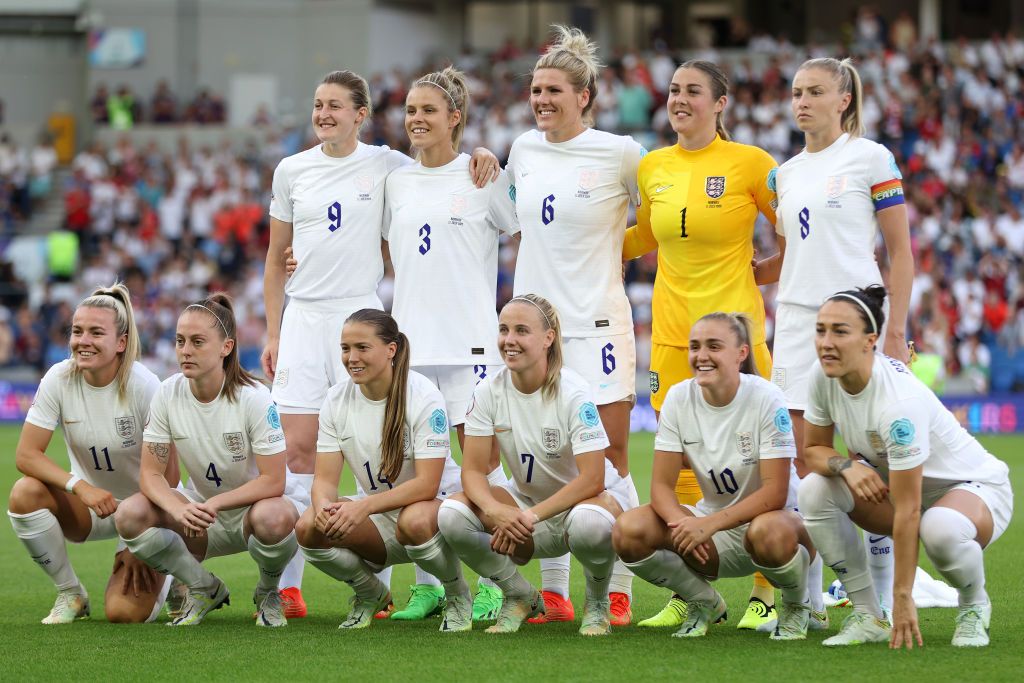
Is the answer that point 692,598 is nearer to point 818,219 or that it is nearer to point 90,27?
point 818,219

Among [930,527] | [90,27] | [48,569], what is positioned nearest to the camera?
[930,527]

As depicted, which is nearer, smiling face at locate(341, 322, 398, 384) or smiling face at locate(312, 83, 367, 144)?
smiling face at locate(341, 322, 398, 384)

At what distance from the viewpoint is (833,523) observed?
215 inches

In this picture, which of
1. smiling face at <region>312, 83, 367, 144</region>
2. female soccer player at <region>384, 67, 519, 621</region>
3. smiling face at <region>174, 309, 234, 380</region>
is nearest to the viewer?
smiling face at <region>174, 309, 234, 380</region>

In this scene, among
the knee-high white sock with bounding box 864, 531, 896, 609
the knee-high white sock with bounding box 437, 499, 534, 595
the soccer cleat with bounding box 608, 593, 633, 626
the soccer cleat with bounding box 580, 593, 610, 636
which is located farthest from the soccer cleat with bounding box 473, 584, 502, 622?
the knee-high white sock with bounding box 864, 531, 896, 609

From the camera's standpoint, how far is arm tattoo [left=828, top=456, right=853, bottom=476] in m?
5.36

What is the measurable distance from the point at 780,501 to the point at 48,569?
330cm

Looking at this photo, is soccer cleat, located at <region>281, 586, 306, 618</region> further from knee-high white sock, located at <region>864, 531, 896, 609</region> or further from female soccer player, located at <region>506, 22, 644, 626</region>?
knee-high white sock, located at <region>864, 531, 896, 609</region>

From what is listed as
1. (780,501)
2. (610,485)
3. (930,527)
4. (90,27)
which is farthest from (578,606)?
(90,27)

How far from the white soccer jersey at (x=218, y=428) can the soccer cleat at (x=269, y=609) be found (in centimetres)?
54

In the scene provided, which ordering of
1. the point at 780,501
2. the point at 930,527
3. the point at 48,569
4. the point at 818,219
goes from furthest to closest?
the point at 48,569 < the point at 818,219 < the point at 780,501 < the point at 930,527

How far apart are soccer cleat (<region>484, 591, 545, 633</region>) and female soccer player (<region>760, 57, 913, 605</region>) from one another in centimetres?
141

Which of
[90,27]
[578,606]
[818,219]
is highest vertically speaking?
[90,27]

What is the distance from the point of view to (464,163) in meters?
6.81
